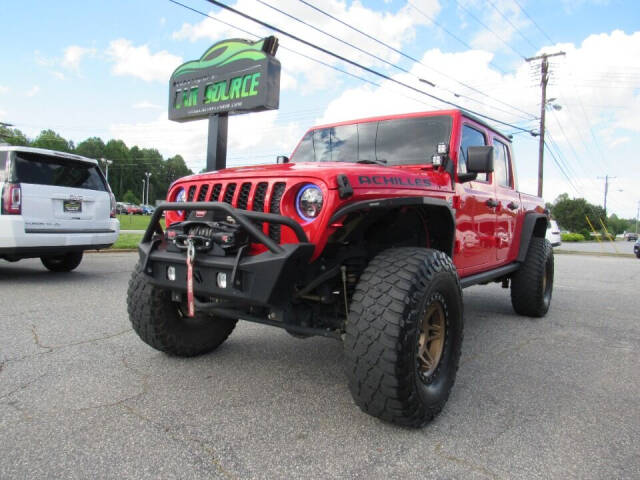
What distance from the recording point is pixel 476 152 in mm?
3254

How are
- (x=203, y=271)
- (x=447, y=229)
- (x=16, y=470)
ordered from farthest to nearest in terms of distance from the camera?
(x=447, y=229) < (x=203, y=271) < (x=16, y=470)

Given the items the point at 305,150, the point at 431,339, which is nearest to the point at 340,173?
the point at 431,339

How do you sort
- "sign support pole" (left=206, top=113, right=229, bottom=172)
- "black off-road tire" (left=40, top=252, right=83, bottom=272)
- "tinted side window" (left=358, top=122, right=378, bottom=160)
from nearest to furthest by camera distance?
"tinted side window" (left=358, top=122, right=378, bottom=160), "black off-road tire" (left=40, top=252, right=83, bottom=272), "sign support pole" (left=206, top=113, right=229, bottom=172)

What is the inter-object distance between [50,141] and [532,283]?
10770 cm

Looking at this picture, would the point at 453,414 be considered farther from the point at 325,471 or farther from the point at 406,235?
the point at 406,235

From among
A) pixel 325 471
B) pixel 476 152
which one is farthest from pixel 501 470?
pixel 476 152

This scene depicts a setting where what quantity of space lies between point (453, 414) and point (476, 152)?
5.80 feet

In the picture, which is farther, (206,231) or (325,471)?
(206,231)

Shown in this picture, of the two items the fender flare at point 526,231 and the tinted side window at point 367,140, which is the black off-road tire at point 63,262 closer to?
the tinted side window at point 367,140

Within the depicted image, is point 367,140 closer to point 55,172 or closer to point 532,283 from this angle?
point 532,283

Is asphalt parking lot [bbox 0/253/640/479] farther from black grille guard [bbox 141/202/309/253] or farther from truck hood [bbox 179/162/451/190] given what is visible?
truck hood [bbox 179/162/451/190]

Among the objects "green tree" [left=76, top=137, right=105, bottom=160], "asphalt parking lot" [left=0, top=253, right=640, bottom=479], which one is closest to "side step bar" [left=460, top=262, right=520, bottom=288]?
"asphalt parking lot" [left=0, top=253, right=640, bottom=479]

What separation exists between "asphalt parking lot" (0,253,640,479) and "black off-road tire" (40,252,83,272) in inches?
122

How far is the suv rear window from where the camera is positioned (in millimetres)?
5832
